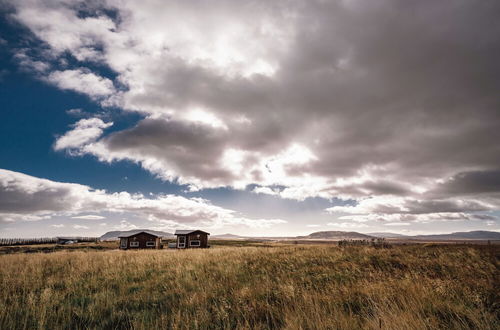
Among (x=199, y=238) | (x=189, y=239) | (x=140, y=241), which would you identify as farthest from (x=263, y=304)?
(x=140, y=241)

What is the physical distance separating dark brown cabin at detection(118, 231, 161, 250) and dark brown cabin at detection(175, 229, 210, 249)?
510 cm

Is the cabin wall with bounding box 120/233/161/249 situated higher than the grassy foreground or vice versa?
the grassy foreground

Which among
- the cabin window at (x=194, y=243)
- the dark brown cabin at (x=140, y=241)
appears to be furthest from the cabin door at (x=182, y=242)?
the dark brown cabin at (x=140, y=241)

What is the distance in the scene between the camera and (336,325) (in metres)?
3.53

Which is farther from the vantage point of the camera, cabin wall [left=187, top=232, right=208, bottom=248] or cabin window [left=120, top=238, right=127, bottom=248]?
cabin window [left=120, top=238, right=127, bottom=248]

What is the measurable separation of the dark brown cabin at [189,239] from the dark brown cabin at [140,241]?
5.10 meters

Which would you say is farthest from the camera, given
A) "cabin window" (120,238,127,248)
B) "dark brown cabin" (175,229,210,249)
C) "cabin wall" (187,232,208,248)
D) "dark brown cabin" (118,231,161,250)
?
"cabin window" (120,238,127,248)

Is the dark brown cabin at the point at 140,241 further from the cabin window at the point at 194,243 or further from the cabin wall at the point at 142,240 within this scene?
the cabin window at the point at 194,243

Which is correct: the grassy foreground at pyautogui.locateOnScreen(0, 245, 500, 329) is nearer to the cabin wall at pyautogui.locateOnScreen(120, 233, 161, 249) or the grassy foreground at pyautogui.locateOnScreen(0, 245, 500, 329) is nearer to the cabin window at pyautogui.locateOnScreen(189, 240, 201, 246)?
the cabin window at pyautogui.locateOnScreen(189, 240, 201, 246)

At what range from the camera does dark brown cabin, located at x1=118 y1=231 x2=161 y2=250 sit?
165 feet

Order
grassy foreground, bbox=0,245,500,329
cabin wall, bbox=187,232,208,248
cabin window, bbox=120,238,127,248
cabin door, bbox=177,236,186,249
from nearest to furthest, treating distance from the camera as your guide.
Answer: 1. grassy foreground, bbox=0,245,500,329
2. cabin door, bbox=177,236,186,249
3. cabin wall, bbox=187,232,208,248
4. cabin window, bbox=120,238,127,248

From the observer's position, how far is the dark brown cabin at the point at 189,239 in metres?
49.5

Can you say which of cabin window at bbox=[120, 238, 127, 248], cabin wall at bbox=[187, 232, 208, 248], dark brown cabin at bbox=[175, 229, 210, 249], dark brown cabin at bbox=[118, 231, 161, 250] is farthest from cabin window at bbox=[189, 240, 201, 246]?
cabin window at bbox=[120, 238, 127, 248]

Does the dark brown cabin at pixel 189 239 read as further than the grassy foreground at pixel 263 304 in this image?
Yes
